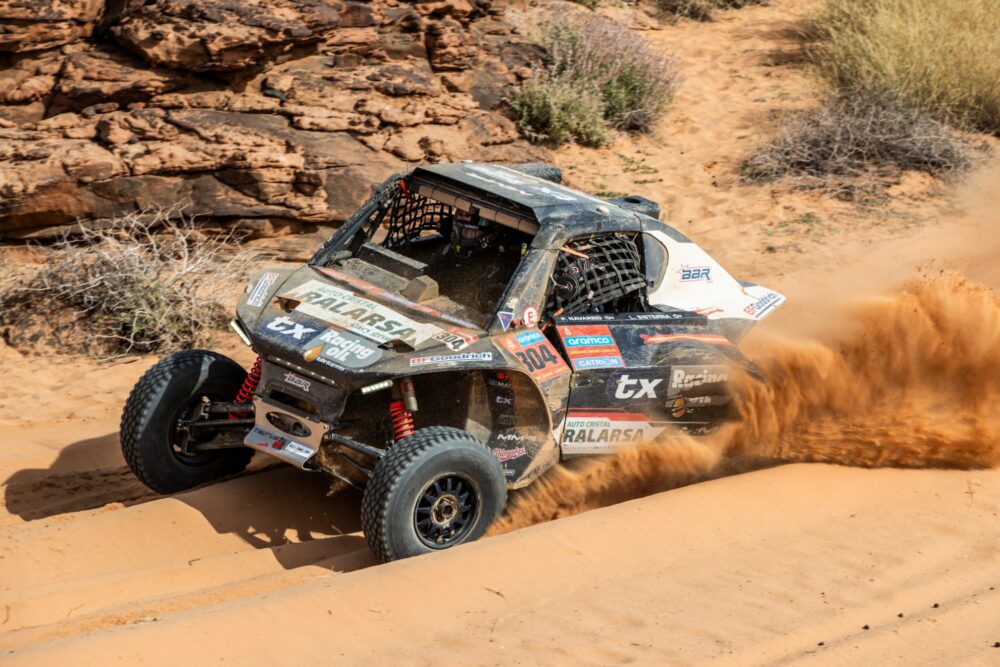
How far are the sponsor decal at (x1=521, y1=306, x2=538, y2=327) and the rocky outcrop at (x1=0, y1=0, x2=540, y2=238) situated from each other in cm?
537

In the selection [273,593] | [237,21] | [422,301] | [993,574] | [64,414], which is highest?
[237,21]

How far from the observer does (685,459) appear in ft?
A: 21.0

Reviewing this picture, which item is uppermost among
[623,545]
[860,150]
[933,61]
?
[933,61]

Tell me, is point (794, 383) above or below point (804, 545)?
above

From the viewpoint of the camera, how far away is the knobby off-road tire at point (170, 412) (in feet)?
19.7

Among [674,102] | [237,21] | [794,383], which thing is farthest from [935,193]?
[237,21]

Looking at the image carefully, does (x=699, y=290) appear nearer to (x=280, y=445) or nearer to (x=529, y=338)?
(x=529, y=338)

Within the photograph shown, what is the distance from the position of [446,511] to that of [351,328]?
1.06m

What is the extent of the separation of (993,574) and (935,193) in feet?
26.2

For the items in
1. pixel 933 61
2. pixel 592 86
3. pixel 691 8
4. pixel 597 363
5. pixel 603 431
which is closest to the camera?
pixel 597 363

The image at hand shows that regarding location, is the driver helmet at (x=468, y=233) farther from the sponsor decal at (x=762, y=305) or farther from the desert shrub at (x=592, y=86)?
the desert shrub at (x=592, y=86)

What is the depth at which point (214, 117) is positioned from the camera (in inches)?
427

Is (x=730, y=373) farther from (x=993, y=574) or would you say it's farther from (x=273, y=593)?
(x=273, y=593)

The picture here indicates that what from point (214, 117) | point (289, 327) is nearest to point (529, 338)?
point (289, 327)
